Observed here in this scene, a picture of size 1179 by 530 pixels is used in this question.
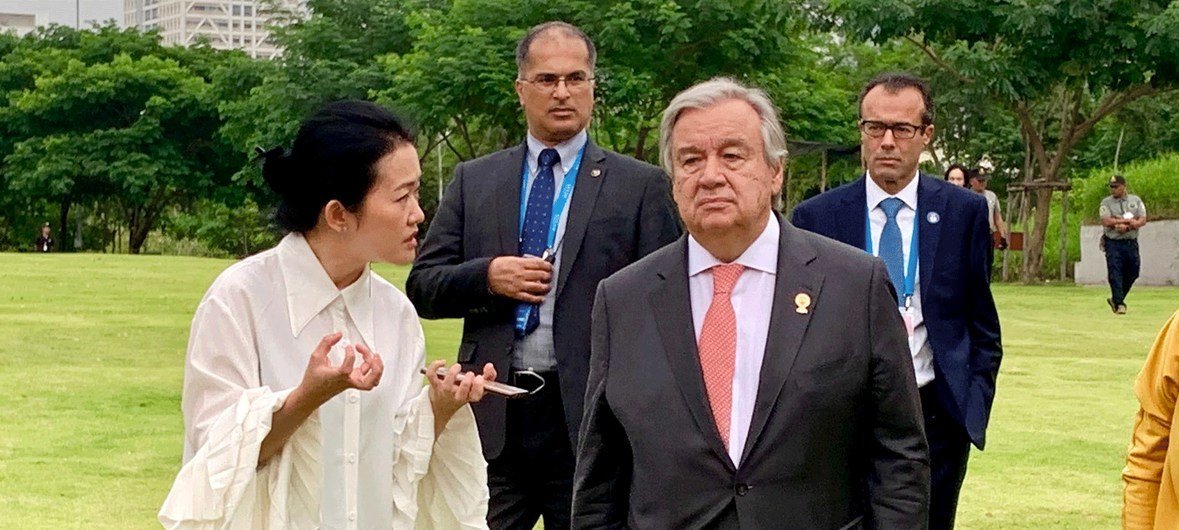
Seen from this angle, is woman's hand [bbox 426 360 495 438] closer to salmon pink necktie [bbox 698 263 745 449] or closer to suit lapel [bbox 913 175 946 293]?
salmon pink necktie [bbox 698 263 745 449]

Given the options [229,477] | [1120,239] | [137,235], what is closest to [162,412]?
[229,477]

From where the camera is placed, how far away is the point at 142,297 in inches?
1105

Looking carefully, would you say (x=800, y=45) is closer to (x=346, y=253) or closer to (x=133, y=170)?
(x=133, y=170)

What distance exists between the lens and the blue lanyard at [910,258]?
19.4 feet

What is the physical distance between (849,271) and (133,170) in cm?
5679

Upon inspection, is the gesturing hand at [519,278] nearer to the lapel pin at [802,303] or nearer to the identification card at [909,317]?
the identification card at [909,317]

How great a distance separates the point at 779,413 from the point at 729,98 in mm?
671

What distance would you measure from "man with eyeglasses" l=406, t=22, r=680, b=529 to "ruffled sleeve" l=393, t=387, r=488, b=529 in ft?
3.13

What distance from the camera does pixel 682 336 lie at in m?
3.66

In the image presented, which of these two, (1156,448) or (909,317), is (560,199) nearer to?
(909,317)

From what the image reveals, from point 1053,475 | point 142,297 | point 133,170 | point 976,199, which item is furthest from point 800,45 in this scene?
point 976,199

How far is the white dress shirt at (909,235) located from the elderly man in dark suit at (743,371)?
215 cm

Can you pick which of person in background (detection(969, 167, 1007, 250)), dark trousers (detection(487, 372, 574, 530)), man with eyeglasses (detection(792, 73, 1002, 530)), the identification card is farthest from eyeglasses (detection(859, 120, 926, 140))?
person in background (detection(969, 167, 1007, 250))

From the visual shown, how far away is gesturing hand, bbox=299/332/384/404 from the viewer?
367 cm
